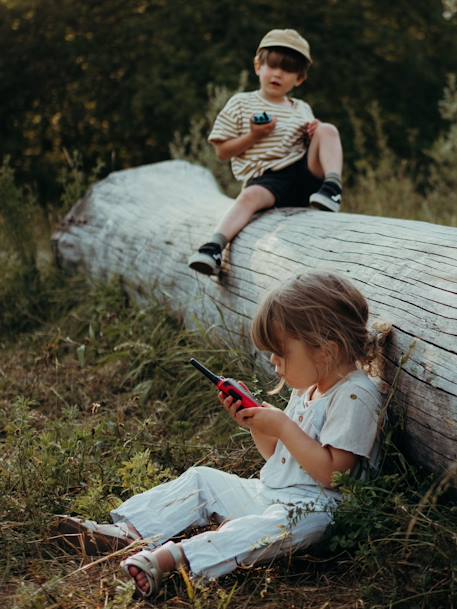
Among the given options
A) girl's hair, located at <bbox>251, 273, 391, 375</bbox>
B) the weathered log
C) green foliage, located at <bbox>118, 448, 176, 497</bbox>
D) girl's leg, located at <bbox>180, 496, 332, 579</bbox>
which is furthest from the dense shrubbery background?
girl's leg, located at <bbox>180, 496, 332, 579</bbox>

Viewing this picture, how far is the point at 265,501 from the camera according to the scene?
271 cm

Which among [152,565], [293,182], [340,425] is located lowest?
[152,565]

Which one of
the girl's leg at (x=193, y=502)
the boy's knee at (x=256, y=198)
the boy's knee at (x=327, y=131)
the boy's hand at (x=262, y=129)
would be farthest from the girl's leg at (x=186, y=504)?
the boy's knee at (x=327, y=131)

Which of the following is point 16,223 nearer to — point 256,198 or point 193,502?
point 256,198

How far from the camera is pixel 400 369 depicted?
2709 mm

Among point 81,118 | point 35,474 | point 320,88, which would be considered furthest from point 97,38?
point 35,474

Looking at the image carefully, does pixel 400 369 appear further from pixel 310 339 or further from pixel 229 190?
pixel 229 190

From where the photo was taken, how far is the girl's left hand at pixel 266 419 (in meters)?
2.60

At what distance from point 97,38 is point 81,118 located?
1.01 m

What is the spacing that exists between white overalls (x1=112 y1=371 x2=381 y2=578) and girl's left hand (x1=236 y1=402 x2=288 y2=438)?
12 cm

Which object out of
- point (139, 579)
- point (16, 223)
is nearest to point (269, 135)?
point (16, 223)

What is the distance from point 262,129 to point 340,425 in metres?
2.49

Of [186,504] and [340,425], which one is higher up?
[340,425]

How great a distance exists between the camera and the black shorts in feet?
15.4
